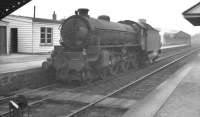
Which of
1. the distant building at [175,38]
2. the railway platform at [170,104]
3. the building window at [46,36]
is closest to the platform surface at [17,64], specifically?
the building window at [46,36]

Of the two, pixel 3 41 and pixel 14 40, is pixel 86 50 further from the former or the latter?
pixel 14 40

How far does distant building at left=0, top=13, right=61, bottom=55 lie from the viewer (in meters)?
23.4

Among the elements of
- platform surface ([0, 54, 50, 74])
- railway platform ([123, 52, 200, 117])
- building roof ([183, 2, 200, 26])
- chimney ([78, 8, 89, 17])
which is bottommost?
railway platform ([123, 52, 200, 117])

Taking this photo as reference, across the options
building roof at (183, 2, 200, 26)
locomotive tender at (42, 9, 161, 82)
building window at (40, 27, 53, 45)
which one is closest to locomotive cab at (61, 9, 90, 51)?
locomotive tender at (42, 9, 161, 82)

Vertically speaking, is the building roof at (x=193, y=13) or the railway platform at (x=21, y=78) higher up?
the building roof at (x=193, y=13)

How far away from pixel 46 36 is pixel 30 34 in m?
1.44

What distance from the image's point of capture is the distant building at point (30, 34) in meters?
23.4

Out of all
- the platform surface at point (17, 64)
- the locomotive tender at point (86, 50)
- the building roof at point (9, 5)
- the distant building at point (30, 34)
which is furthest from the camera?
the distant building at point (30, 34)

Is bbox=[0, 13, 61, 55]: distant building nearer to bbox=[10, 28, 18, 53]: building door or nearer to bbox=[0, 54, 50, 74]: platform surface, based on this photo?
bbox=[10, 28, 18, 53]: building door

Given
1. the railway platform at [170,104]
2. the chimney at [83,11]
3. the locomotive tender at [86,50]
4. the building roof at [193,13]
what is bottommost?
the railway platform at [170,104]

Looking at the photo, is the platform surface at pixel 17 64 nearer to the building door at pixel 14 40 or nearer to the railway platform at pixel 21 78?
the railway platform at pixel 21 78

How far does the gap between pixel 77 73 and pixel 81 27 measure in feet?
7.08

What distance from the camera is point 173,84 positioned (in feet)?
40.8

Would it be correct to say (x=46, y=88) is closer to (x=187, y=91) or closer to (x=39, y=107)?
(x=39, y=107)
